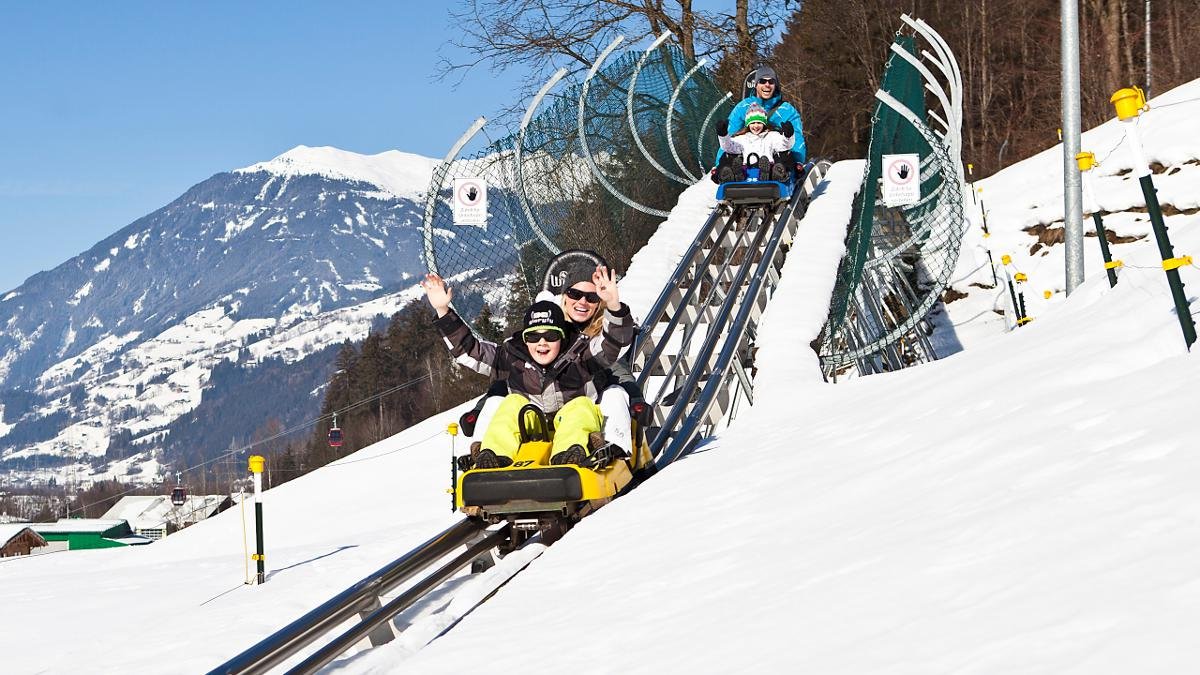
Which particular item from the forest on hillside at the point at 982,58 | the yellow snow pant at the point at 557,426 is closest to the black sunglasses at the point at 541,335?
the yellow snow pant at the point at 557,426

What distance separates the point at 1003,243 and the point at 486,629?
14231 millimetres

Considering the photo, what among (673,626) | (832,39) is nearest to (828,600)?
(673,626)

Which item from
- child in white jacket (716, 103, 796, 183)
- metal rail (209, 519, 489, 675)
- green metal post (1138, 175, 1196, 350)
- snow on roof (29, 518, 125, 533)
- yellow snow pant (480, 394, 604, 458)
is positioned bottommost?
snow on roof (29, 518, 125, 533)

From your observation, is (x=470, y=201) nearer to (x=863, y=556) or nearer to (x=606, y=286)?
(x=606, y=286)

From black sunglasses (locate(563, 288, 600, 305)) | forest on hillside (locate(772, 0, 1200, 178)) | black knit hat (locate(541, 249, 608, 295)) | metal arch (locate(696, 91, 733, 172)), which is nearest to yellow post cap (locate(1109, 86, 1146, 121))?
black sunglasses (locate(563, 288, 600, 305))

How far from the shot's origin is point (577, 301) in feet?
28.1

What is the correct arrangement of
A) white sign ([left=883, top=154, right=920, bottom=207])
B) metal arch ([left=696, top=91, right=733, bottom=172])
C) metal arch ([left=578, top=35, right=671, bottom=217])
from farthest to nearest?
metal arch ([left=696, top=91, right=733, bottom=172]) → metal arch ([left=578, top=35, right=671, bottom=217]) → white sign ([left=883, top=154, right=920, bottom=207])

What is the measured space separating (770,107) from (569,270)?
811cm

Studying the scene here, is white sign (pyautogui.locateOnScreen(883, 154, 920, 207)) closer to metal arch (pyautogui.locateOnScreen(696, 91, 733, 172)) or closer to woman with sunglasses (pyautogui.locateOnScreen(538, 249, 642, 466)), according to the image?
woman with sunglasses (pyautogui.locateOnScreen(538, 249, 642, 466))

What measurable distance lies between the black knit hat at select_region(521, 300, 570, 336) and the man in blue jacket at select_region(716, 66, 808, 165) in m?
8.61

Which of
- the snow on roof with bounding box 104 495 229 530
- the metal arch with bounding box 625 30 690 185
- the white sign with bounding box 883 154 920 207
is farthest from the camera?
the snow on roof with bounding box 104 495 229 530

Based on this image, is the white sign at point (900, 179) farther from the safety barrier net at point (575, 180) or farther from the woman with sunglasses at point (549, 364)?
the woman with sunglasses at point (549, 364)

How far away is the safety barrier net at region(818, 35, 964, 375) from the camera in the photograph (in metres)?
12.9

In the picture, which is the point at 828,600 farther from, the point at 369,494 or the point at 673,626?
the point at 369,494
